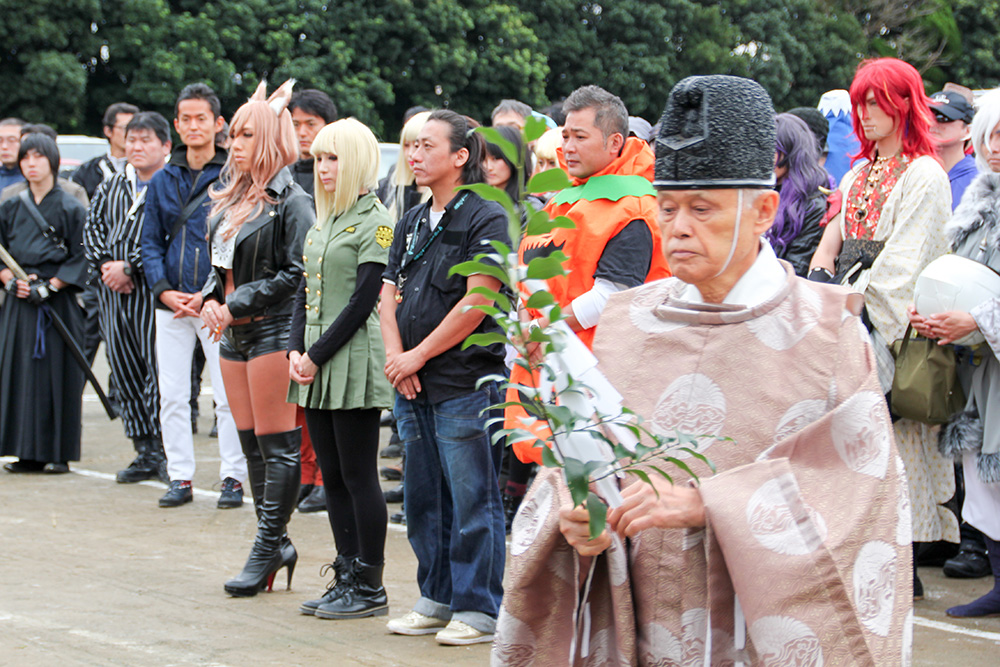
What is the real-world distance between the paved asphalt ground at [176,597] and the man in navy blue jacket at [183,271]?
0.27 metres

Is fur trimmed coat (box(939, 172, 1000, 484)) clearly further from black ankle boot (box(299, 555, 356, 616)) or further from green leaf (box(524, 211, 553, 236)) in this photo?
green leaf (box(524, 211, 553, 236))

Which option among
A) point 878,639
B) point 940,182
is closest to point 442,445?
point 940,182

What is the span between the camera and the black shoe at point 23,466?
7.89 metres

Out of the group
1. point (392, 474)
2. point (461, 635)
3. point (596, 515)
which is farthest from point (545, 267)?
point (392, 474)

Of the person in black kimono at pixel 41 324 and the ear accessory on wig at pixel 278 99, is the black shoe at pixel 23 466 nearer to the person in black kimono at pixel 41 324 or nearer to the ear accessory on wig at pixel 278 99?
the person in black kimono at pixel 41 324

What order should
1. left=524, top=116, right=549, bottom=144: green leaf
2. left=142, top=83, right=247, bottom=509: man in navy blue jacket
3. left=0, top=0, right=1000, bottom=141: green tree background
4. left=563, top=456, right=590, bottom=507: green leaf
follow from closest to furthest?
left=524, top=116, right=549, bottom=144: green leaf → left=563, top=456, right=590, bottom=507: green leaf → left=142, top=83, right=247, bottom=509: man in navy blue jacket → left=0, top=0, right=1000, bottom=141: green tree background

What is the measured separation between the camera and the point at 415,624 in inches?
182

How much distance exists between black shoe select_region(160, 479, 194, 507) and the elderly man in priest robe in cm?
498

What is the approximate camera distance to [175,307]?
6641mm

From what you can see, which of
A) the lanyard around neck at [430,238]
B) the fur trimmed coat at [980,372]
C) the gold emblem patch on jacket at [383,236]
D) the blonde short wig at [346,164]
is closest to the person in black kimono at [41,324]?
the blonde short wig at [346,164]

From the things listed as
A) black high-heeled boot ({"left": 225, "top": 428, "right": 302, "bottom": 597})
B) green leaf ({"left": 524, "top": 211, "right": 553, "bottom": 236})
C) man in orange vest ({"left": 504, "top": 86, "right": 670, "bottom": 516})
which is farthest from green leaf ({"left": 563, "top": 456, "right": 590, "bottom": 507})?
black high-heeled boot ({"left": 225, "top": 428, "right": 302, "bottom": 597})

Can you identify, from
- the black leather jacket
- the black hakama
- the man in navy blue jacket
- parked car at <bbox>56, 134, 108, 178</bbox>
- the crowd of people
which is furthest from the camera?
parked car at <bbox>56, 134, 108, 178</bbox>

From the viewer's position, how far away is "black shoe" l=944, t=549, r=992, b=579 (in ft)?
18.3

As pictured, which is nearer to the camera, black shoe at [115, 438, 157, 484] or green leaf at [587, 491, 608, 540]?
green leaf at [587, 491, 608, 540]
